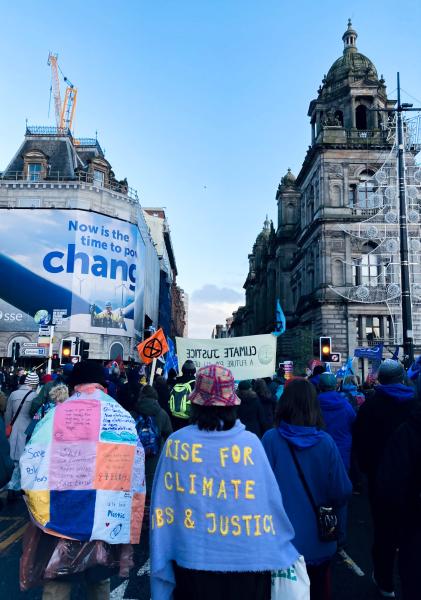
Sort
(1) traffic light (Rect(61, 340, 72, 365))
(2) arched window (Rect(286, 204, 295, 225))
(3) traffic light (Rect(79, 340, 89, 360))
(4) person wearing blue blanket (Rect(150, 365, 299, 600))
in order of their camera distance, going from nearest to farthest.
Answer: (4) person wearing blue blanket (Rect(150, 365, 299, 600)) → (1) traffic light (Rect(61, 340, 72, 365)) → (3) traffic light (Rect(79, 340, 89, 360)) → (2) arched window (Rect(286, 204, 295, 225))

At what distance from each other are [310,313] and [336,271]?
13.9 ft

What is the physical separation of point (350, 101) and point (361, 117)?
6.94 feet

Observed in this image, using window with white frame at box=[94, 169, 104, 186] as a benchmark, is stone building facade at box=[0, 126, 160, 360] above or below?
below

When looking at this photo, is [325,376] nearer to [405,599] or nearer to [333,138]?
[405,599]

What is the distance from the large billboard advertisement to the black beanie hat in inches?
1486

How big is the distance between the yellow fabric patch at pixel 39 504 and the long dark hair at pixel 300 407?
1.68 metres

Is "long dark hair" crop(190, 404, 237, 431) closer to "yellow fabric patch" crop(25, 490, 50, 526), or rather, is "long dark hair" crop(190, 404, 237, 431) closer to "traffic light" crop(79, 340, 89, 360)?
"yellow fabric patch" crop(25, 490, 50, 526)

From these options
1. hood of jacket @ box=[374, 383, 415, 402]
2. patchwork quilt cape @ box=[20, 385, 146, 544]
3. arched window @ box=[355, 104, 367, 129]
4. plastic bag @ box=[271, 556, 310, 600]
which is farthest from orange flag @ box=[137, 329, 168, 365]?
arched window @ box=[355, 104, 367, 129]

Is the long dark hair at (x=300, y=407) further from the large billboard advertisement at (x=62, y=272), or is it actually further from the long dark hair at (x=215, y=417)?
the large billboard advertisement at (x=62, y=272)

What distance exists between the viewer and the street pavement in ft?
16.2

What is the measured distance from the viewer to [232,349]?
13086mm

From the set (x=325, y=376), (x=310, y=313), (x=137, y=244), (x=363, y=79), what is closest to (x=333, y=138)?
(x=363, y=79)

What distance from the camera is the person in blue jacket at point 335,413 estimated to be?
6527 mm

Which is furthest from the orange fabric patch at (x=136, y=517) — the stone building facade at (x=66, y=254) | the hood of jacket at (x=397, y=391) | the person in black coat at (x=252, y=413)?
the stone building facade at (x=66, y=254)
